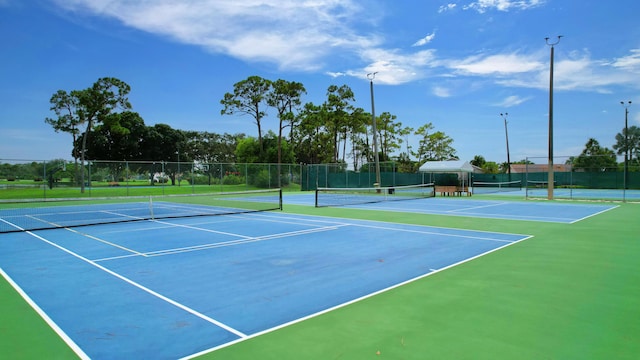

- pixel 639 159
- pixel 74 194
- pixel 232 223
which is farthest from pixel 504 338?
pixel 639 159

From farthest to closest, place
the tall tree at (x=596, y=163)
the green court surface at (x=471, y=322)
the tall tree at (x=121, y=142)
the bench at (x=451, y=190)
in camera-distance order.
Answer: the tall tree at (x=121, y=142), the tall tree at (x=596, y=163), the bench at (x=451, y=190), the green court surface at (x=471, y=322)

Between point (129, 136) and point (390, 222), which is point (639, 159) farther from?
point (129, 136)

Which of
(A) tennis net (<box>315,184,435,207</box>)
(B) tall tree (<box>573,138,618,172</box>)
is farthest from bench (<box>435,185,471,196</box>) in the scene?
A: (B) tall tree (<box>573,138,618,172</box>)

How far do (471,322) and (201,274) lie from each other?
418cm

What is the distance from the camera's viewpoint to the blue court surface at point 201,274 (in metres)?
4.29

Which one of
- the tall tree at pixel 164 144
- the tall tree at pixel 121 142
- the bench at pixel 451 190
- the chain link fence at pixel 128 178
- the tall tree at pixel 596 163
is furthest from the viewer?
the tall tree at pixel 164 144

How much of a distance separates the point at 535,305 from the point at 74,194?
27.0 meters

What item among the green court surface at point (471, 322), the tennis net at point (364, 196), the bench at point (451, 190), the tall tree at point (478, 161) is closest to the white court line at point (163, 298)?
the green court surface at point (471, 322)

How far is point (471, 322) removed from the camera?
4398 millimetres

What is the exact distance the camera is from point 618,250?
8336 millimetres

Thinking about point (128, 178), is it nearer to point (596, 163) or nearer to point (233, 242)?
point (233, 242)

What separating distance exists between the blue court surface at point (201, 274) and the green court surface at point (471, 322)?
27 centimetres

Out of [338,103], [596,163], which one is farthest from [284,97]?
[596,163]

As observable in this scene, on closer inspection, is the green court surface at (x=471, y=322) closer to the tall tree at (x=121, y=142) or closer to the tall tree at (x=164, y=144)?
the tall tree at (x=121, y=142)
